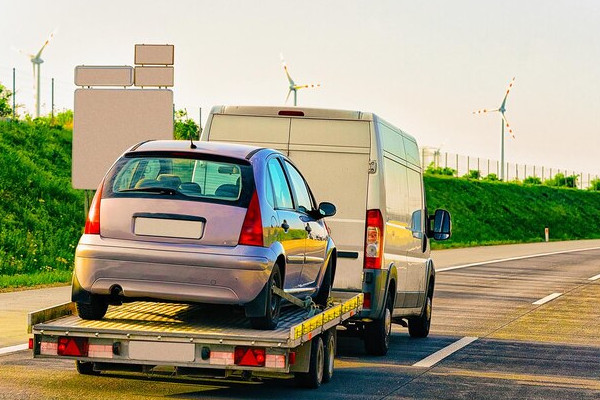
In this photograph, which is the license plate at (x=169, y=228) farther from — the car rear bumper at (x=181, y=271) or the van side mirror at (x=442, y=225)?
the van side mirror at (x=442, y=225)

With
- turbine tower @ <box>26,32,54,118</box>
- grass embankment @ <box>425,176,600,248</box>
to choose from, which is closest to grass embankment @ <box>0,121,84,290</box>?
turbine tower @ <box>26,32,54,118</box>

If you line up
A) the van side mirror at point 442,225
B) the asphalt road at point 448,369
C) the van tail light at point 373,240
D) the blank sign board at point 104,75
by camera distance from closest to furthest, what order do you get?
the asphalt road at point 448,369 < the van tail light at point 373,240 < the van side mirror at point 442,225 < the blank sign board at point 104,75

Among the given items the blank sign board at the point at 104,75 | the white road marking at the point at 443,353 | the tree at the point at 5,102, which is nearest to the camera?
the white road marking at the point at 443,353

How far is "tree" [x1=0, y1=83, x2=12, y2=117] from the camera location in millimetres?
46209

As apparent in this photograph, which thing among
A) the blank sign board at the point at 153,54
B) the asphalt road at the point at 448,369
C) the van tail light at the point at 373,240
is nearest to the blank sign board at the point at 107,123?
the blank sign board at the point at 153,54

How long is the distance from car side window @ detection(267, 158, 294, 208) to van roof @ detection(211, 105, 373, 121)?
2.05 meters

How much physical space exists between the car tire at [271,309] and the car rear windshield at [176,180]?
65 centimetres

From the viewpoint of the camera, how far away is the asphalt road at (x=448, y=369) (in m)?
10.6

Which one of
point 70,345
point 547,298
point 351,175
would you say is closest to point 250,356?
point 70,345

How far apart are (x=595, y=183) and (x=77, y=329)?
393ft

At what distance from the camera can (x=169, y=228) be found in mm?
9812

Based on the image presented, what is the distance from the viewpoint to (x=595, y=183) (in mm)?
125375

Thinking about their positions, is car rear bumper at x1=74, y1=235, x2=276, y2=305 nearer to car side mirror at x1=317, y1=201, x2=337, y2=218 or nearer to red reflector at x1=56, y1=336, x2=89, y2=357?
red reflector at x1=56, y1=336, x2=89, y2=357

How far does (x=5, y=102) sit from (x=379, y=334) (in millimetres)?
35346
